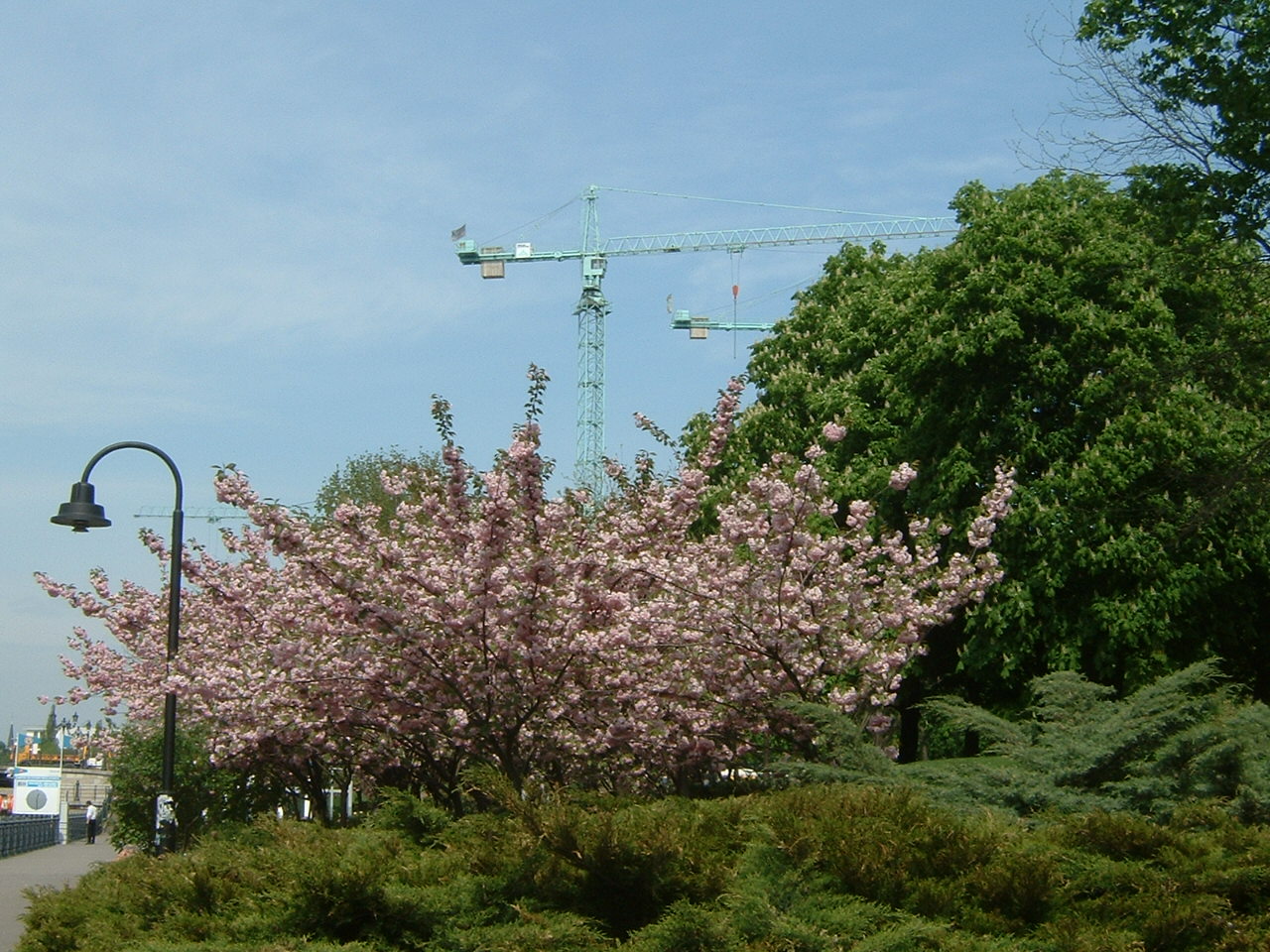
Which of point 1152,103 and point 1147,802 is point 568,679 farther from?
point 1152,103

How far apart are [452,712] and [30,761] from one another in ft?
316

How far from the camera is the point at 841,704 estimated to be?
44.5ft

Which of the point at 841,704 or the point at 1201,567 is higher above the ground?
the point at 1201,567

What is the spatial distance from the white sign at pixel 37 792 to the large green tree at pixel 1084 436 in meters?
49.1

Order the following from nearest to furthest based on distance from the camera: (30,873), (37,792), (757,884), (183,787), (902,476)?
(757,884)
(902,476)
(183,787)
(30,873)
(37,792)

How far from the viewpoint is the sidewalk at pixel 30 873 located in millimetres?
17359

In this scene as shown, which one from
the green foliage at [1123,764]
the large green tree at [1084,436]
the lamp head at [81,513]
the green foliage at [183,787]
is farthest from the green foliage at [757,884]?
the green foliage at [183,787]

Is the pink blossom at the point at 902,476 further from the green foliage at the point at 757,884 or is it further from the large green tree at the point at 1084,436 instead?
the green foliage at the point at 757,884

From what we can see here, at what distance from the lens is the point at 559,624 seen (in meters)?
12.5

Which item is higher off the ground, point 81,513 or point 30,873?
point 81,513

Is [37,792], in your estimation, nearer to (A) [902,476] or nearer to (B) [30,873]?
(B) [30,873]

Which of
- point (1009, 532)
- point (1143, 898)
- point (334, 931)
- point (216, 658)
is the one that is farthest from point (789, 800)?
point (1009, 532)

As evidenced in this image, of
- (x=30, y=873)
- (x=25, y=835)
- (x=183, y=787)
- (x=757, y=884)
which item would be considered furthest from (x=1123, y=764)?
(x=25, y=835)

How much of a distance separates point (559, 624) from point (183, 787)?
43.6 ft
